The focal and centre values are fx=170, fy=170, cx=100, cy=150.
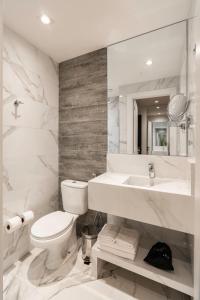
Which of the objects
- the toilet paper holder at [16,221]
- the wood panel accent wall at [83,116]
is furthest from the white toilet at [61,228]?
the wood panel accent wall at [83,116]

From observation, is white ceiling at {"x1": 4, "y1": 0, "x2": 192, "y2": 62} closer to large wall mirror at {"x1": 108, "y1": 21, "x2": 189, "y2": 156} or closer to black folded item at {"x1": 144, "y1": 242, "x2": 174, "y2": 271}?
large wall mirror at {"x1": 108, "y1": 21, "x2": 189, "y2": 156}

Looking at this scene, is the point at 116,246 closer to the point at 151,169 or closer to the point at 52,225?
the point at 52,225

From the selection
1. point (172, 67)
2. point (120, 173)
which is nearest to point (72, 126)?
point (120, 173)

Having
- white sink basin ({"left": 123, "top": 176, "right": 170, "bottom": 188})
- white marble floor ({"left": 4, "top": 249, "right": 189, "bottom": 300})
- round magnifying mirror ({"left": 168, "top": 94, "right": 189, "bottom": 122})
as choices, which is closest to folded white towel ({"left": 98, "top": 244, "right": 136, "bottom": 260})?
white marble floor ({"left": 4, "top": 249, "right": 189, "bottom": 300})

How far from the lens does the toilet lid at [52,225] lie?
4.99 feet

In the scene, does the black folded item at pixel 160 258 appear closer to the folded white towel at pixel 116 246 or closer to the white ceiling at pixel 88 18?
the folded white towel at pixel 116 246

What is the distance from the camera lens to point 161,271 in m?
1.34

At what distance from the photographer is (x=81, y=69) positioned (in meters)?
2.14

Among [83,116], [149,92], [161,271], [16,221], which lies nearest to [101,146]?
[83,116]

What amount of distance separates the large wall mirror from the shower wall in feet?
2.59

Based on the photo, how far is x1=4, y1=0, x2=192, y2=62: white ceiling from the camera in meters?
1.39

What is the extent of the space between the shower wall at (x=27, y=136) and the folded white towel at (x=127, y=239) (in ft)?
3.37

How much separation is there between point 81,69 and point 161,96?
106 cm

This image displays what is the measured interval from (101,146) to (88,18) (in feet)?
4.12
